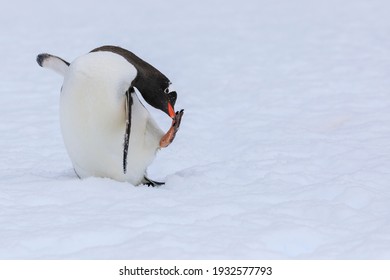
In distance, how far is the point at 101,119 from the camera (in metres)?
4.41

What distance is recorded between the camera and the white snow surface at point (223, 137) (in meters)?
3.61

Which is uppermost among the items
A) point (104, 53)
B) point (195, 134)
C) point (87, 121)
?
point (104, 53)

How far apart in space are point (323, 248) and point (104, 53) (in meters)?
1.76

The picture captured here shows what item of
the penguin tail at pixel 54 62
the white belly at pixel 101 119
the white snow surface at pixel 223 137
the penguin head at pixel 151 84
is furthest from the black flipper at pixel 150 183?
the penguin tail at pixel 54 62

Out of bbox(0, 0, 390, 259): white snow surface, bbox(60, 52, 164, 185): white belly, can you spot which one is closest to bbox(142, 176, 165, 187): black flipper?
bbox(0, 0, 390, 259): white snow surface

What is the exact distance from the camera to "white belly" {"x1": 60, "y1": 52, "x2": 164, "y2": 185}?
4.34 m

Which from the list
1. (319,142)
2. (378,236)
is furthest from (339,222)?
(319,142)

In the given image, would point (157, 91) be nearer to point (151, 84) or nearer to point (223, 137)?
point (151, 84)

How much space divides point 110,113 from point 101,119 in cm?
7

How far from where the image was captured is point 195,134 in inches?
279

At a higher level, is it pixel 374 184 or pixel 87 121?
pixel 87 121

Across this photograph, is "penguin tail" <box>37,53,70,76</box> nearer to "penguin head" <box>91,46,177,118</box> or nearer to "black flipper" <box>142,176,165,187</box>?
"penguin head" <box>91,46,177,118</box>

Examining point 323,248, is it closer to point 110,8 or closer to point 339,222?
point 339,222

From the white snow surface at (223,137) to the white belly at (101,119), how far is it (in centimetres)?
18
